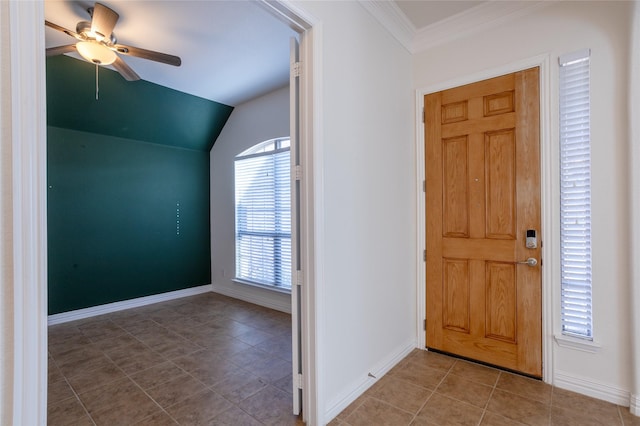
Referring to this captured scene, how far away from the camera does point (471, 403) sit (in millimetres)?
2080

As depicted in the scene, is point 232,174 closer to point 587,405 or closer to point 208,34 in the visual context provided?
point 208,34

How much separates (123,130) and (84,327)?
8.54 ft

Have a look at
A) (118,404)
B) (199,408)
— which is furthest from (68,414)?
(199,408)

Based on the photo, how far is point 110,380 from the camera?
2.48m

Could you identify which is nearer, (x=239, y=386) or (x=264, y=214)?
(x=239, y=386)

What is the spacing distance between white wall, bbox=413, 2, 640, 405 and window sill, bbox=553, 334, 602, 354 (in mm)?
24

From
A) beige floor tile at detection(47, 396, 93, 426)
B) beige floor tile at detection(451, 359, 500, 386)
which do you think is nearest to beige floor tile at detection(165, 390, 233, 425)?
beige floor tile at detection(47, 396, 93, 426)

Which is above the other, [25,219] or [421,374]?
A: [25,219]

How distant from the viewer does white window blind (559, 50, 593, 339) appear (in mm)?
2172

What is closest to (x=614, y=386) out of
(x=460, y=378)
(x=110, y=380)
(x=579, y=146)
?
(x=460, y=378)

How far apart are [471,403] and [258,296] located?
3162mm

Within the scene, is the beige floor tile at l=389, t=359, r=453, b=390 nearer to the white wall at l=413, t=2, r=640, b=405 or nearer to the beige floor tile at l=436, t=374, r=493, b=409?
the beige floor tile at l=436, t=374, r=493, b=409

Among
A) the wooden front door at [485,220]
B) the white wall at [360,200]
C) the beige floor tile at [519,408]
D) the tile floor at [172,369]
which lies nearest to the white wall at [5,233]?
the white wall at [360,200]

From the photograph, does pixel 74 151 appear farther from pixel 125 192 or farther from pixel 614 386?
pixel 614 386
